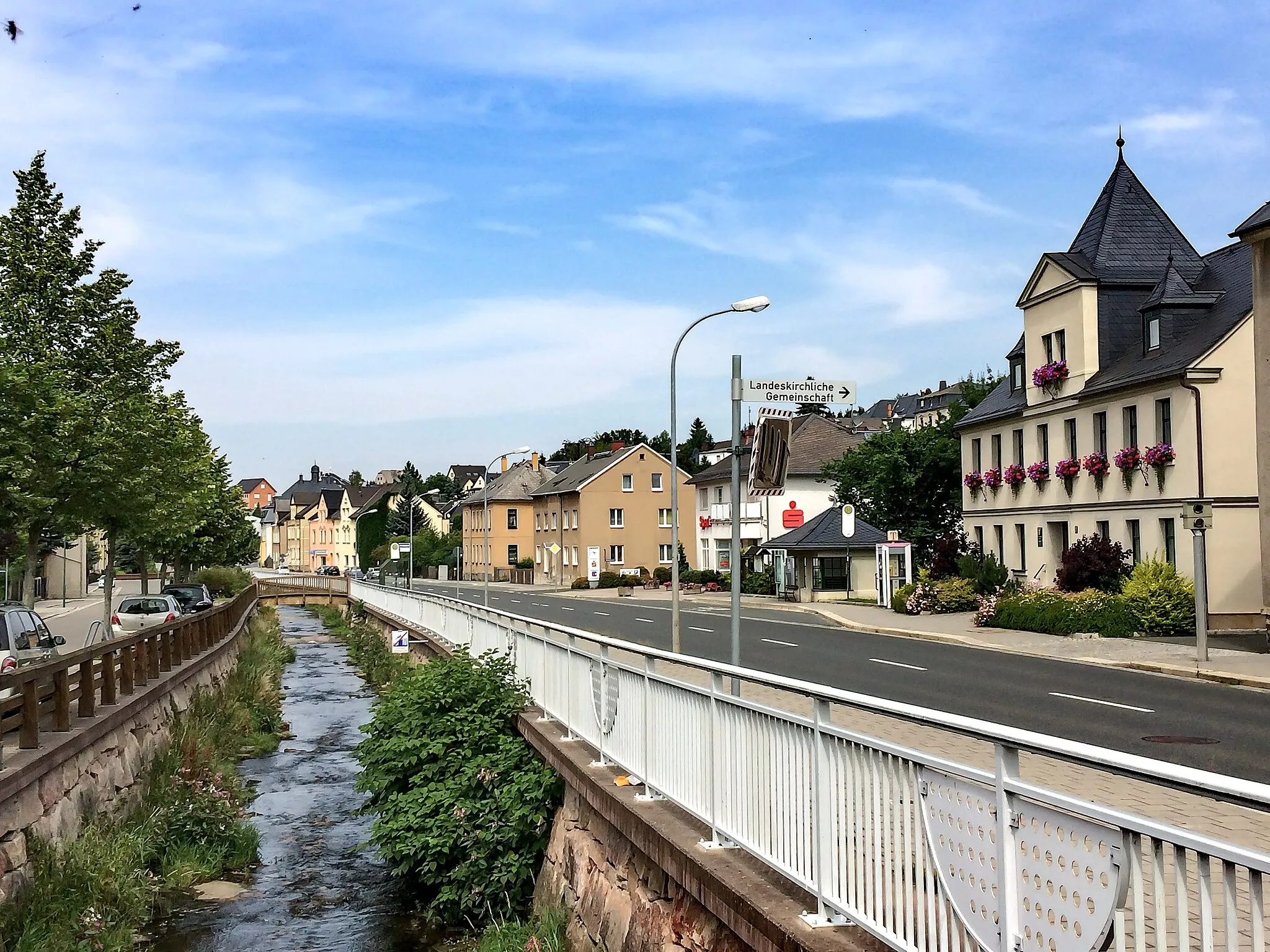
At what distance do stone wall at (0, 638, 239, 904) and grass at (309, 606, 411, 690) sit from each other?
33.3ft

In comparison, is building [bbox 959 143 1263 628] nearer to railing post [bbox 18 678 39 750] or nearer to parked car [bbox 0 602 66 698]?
parked car [bbox 0 602 66 698]

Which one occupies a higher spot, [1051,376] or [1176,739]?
[1051,376]

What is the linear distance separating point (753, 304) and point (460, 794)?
8357 mm

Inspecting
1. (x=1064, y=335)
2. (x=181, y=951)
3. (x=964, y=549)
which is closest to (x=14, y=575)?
(x=964, y=549)

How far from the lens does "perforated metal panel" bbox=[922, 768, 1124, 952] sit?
3299mm

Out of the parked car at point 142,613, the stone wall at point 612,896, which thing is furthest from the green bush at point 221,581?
the stone wall at point 612,896

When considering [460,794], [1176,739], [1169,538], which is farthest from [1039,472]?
[460,794]

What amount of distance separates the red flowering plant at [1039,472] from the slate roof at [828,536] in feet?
32.7

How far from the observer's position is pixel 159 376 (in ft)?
106

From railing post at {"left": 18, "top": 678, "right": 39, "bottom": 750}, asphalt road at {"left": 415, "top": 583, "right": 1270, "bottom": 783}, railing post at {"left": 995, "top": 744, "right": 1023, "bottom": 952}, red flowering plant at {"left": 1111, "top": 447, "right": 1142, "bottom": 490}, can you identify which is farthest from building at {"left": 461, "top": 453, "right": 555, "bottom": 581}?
railing post at {"left": 995, "top": 744, "right": 1023, "bottom": 952}

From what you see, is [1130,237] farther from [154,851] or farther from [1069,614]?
[154,851]

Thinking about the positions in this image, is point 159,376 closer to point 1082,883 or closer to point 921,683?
point 921,683

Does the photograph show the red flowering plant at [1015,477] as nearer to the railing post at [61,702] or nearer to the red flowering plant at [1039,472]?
the red flowering plant at [1039,472]

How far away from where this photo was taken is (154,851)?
39.3ft
